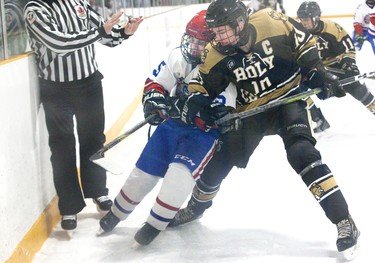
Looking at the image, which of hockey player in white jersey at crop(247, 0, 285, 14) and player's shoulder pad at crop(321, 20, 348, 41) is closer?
player's shoulder pad at crop(321, 20, 348, 41)

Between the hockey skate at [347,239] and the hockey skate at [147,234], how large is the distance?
0.63 meters

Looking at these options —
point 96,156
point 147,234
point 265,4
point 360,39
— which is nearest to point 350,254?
point 147,234

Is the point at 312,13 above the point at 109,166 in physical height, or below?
above

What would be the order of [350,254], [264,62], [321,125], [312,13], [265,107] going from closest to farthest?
[350,254] < [264,62] < [265,107] < [312,13] < [321,125]

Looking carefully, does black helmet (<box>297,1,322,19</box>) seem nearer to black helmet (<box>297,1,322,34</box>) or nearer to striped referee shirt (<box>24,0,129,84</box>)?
black helmet (<box>297,1,322,34</box>)

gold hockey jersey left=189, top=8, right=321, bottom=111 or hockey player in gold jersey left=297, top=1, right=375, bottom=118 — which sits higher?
gold hockey jersey left=189, top=8, right=321, bottom=111

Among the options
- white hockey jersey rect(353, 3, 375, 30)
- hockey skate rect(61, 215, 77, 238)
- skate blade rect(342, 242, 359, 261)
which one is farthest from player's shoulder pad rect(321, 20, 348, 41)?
white hockey jersey rect(353, 3, 375, 30)

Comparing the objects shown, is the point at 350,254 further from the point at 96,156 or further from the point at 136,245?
the point at 96,156

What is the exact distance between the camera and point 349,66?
360 cm

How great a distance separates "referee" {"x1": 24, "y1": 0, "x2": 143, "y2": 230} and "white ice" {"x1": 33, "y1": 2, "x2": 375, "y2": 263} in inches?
5.2

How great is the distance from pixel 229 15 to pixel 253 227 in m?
0.86

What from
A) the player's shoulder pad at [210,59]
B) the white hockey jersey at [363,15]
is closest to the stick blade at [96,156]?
the player's shoulder pad at [210,59]

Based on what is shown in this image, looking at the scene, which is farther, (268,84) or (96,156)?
(96,156)

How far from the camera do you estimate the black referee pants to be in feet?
7.98
